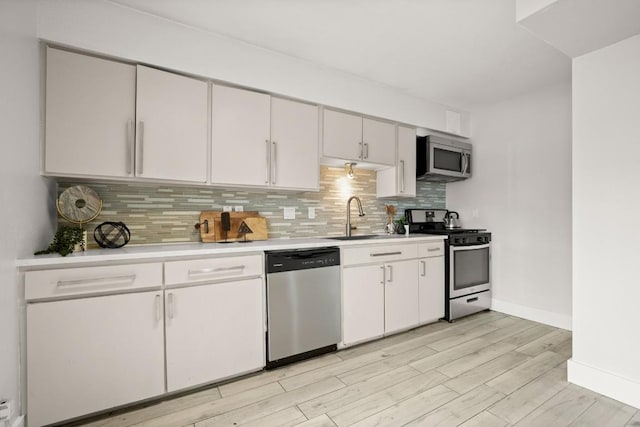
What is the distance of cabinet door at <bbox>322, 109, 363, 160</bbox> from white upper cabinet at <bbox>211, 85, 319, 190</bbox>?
0.12m

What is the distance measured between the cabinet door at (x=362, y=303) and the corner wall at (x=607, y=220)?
1.39m

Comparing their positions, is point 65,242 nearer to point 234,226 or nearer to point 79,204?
point 79,204

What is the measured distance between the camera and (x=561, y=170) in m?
3.07

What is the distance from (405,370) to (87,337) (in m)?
2.07

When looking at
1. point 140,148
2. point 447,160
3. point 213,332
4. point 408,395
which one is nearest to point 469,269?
point 447,160

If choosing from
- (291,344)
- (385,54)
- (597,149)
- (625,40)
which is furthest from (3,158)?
(625,40)

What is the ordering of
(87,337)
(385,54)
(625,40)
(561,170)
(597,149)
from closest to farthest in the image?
(87,337) < (625,40) < (597,149) < (385,54) < (561,170)

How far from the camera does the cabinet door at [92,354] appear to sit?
5.03 ft

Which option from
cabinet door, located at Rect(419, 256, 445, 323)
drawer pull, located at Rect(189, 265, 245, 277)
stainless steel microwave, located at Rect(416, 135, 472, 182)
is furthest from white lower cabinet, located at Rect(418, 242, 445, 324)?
drawer pull, located at Rect(189, 265, 245, 277)

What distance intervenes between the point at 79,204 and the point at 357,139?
233 centimetres

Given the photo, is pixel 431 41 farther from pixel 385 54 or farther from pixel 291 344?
pixel 291 344

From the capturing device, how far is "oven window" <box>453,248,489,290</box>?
3250 mm

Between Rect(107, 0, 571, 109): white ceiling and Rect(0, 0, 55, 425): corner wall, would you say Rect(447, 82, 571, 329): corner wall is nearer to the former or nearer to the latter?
Rect(107, 0, 571, 109): white ceiling

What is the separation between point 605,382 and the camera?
1902 mm
